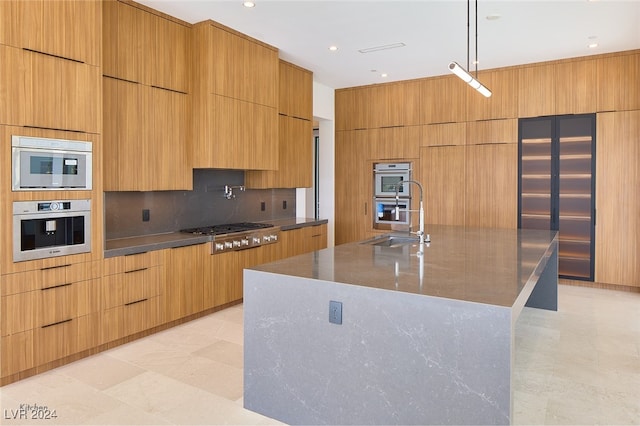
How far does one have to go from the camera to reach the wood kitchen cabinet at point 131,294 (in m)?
3.46

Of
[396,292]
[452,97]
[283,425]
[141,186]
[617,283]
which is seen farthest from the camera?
[452,97]

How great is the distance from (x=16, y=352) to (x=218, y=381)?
1369mm

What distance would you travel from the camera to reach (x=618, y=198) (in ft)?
18.0

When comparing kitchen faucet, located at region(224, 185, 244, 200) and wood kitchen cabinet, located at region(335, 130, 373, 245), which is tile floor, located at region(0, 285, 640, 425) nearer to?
kitchen faucet, located at region(224, 185, 244, 200)

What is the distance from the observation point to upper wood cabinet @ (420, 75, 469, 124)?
642cm

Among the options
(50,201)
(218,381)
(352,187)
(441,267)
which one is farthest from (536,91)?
(50,201)

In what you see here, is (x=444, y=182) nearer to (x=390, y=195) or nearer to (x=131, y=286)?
(x=390, y=195)

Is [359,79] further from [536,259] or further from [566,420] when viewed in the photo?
[566,420]

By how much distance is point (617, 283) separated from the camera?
5.54 metres

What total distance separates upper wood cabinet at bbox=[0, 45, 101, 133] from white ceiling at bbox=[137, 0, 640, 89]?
47.6 inches

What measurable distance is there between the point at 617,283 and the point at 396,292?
5.06 meters

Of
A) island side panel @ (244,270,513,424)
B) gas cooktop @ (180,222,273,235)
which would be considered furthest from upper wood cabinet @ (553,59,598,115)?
island side panel @ (244,270,513,424)

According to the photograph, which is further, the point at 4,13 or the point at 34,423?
the point at 4,13

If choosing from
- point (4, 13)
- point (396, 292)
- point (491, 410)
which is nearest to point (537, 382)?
point (491, 410)
